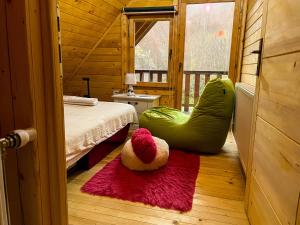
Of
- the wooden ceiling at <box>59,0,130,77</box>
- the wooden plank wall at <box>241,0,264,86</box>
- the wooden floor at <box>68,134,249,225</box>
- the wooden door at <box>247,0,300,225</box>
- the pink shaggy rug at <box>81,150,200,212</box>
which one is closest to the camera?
the wooden door at <box>247,0,300,225</box>

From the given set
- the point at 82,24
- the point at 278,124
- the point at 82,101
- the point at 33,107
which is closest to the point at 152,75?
the point at 82,24

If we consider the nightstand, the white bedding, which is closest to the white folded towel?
the white bedding

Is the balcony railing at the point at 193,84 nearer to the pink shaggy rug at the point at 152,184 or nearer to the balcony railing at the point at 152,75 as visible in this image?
the balcony railing at the point at 152,75

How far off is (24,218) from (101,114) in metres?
1.78

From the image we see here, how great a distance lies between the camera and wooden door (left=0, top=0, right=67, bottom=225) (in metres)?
0.65

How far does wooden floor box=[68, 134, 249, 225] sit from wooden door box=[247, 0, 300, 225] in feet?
0.92

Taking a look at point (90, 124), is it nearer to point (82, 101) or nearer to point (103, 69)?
point (82, 101)

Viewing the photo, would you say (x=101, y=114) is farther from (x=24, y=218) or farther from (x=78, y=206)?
(x=24, y=218)

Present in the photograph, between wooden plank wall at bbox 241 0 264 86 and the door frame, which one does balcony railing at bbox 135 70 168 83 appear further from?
wooden plank wall at bbox 241 0 264 86

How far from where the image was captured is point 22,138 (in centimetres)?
65

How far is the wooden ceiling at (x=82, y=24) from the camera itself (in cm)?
311

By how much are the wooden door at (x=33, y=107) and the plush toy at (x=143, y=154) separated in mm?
1422

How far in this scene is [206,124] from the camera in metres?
2.70

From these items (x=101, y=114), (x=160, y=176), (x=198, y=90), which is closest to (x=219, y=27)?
(x=198, y=90)
